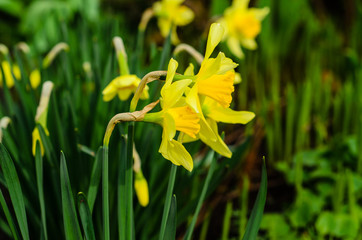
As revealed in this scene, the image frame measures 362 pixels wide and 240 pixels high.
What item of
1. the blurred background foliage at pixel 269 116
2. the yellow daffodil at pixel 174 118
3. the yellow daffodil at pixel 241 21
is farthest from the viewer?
the yellow daffodil at pixel 241 21

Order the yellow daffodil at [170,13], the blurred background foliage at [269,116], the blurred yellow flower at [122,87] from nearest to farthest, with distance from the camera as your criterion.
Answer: the blurred yellow flower at [122,87]
the blurred background foliage at [269,116]
the yellow daffodil at [170,13]

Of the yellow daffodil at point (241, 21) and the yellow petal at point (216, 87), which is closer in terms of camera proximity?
the yellow petal at point (216, 87)

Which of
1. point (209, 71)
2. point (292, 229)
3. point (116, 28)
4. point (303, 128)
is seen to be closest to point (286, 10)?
point (303, 128)

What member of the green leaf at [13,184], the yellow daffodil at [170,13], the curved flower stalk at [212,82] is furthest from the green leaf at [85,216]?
the yellow daffodil at [170,13]

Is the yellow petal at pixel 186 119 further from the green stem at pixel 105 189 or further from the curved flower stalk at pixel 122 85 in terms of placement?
the curved flower stalk at pixel 122 85

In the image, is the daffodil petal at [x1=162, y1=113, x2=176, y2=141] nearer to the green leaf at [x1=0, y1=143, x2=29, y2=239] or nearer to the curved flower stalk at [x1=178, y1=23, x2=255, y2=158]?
the curved flower stalk at [x1=178, y1=23, x2=255, y2=158]

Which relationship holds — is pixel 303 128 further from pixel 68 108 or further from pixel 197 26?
pixel 197 26
